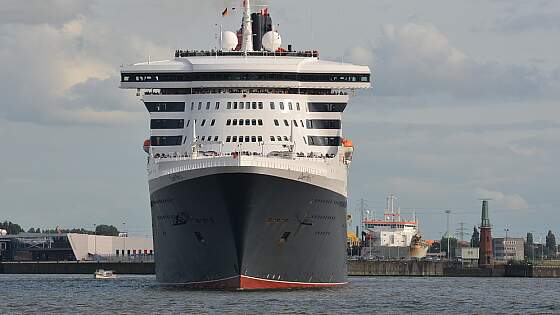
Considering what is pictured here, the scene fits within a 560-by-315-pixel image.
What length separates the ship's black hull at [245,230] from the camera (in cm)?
7619

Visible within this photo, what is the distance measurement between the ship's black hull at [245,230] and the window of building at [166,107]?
20.8ft

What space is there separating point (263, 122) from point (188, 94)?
19.6ft

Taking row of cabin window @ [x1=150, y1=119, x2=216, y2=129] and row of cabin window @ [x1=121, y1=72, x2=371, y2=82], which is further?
row of cabin window @ [x1=150, y1=119, x2=216, y2=129]

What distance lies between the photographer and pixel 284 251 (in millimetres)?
78875

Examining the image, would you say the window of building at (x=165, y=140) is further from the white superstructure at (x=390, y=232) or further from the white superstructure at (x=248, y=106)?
the white superstructure at (x=390, y=232)

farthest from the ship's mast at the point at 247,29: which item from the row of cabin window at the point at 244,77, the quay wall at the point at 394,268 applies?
the quay wall at the point at 394,268

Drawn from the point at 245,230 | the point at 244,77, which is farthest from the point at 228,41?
the point at 245,230

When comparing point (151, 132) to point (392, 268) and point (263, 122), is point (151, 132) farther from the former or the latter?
point (392, 268)

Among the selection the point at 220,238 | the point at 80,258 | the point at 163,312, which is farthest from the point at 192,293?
the point at 80,258

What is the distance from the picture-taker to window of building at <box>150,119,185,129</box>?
287 feet

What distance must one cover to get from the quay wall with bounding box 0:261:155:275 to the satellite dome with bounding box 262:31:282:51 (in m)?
66.9

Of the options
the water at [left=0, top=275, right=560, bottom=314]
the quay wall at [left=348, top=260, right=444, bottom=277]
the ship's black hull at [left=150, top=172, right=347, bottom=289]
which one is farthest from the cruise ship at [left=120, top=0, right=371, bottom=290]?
the quay wall at [left=348, top=260, right=444, bottom=277]

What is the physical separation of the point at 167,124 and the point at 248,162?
42.6 feet

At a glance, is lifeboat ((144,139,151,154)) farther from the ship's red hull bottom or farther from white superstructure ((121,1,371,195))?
the ship's red hull bottom
